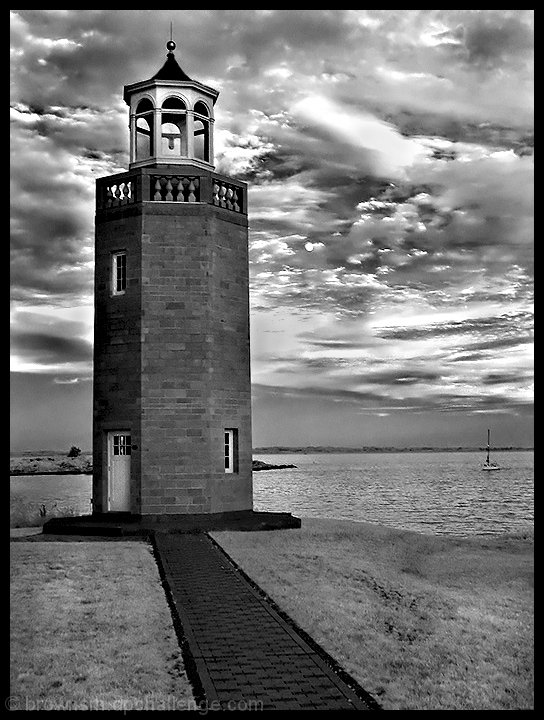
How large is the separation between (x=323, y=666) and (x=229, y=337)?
12.8 metres

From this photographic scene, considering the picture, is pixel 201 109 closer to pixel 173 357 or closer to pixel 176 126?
pixel 176 126

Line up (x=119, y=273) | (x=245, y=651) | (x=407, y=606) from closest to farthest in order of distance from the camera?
1. (x=245, y=651)
2. (x=407, y=606)
3. (x=119, y=273)

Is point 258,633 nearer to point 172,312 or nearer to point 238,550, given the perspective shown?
point 238,550

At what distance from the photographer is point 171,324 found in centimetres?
1988

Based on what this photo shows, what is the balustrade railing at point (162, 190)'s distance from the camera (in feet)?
66.9

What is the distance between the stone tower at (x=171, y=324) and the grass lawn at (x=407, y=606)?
2.34 meters

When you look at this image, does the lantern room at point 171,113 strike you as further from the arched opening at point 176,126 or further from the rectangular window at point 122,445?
the rectangular window at point 122,445

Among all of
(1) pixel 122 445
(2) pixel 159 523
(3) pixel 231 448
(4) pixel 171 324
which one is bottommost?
(2) pixel 159 523

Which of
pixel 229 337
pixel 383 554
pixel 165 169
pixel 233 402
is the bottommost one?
pixel 383 554

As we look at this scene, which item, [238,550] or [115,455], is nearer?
[238,550]

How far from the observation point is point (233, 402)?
20.6 metres

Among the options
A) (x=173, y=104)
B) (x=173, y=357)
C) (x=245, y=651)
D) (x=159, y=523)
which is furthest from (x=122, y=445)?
(x=245, y=651)

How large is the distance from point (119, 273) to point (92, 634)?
12073mm
